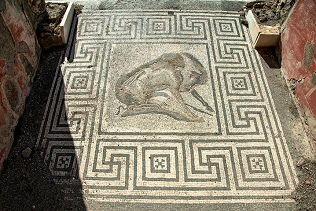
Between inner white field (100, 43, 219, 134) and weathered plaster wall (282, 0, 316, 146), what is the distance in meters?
0.89

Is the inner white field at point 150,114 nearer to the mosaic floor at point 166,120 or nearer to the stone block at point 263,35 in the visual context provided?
the mosaic floor at point 166,120

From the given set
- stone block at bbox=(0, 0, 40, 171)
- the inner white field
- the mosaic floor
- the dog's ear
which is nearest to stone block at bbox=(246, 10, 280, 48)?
the mosaic floor

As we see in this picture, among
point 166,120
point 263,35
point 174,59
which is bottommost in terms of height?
point 166,120

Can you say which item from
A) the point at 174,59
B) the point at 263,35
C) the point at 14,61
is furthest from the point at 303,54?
the point at 14,61

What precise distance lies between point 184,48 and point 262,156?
5.27 ft

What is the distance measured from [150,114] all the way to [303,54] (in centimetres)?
171

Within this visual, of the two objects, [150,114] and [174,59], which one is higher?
[174,59]

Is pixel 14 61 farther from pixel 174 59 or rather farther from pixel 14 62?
pixel 174 59

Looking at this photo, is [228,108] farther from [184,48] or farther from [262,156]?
[184,48]

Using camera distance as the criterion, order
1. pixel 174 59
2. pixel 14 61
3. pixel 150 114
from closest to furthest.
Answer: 1. pixel 14 61
2. pixel 150 114
3. pixel 174 59

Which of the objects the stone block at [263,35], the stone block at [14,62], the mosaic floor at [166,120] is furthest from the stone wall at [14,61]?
the stone block at [263,35]

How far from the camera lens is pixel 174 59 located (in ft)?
9.82

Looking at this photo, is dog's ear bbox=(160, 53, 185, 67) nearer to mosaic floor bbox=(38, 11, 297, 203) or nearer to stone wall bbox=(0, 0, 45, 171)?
mosaic floor bbox=(38, 11, 297, 203)

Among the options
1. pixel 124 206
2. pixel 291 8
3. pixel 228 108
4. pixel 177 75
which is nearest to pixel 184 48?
pixel 177 75
